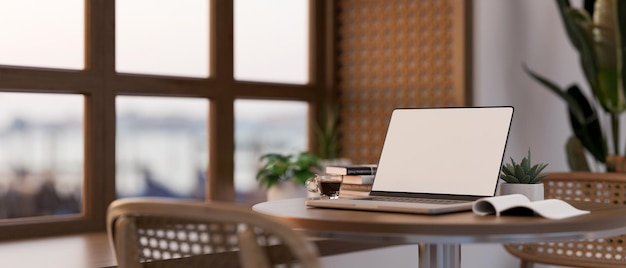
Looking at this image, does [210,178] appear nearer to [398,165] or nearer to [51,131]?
[51,131]

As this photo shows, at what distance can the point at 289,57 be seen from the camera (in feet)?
14.0

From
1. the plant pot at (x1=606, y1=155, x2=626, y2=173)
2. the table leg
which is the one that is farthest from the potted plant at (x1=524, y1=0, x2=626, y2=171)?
the table leg

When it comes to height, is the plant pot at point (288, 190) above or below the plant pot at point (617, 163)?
below

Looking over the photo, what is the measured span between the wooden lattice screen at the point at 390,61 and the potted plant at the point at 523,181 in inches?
71.8

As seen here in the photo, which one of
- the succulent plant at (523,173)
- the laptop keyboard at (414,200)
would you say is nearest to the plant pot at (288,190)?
the laptop keyboard at (414,200)

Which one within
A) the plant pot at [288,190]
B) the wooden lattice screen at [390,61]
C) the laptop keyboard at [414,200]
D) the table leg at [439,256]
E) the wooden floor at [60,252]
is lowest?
the wooden floor at [60,252]

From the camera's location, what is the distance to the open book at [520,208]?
1.77 metres

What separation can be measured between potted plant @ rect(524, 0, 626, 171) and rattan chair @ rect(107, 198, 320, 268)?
8.18 ft

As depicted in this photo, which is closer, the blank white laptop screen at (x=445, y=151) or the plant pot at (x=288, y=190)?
the blank white laptop screen at (x=445, y=151)

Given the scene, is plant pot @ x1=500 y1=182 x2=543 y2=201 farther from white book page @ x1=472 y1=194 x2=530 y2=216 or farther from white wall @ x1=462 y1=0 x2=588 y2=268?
white wall @ x1=462 y1=0 x2=588 y2=268

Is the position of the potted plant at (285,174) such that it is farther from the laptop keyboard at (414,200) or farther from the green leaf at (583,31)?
the laptop keyboard at (414,200)

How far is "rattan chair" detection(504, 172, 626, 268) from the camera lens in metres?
2.82

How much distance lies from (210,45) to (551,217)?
2452mm

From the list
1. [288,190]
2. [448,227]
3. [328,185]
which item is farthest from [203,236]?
[288,190]
